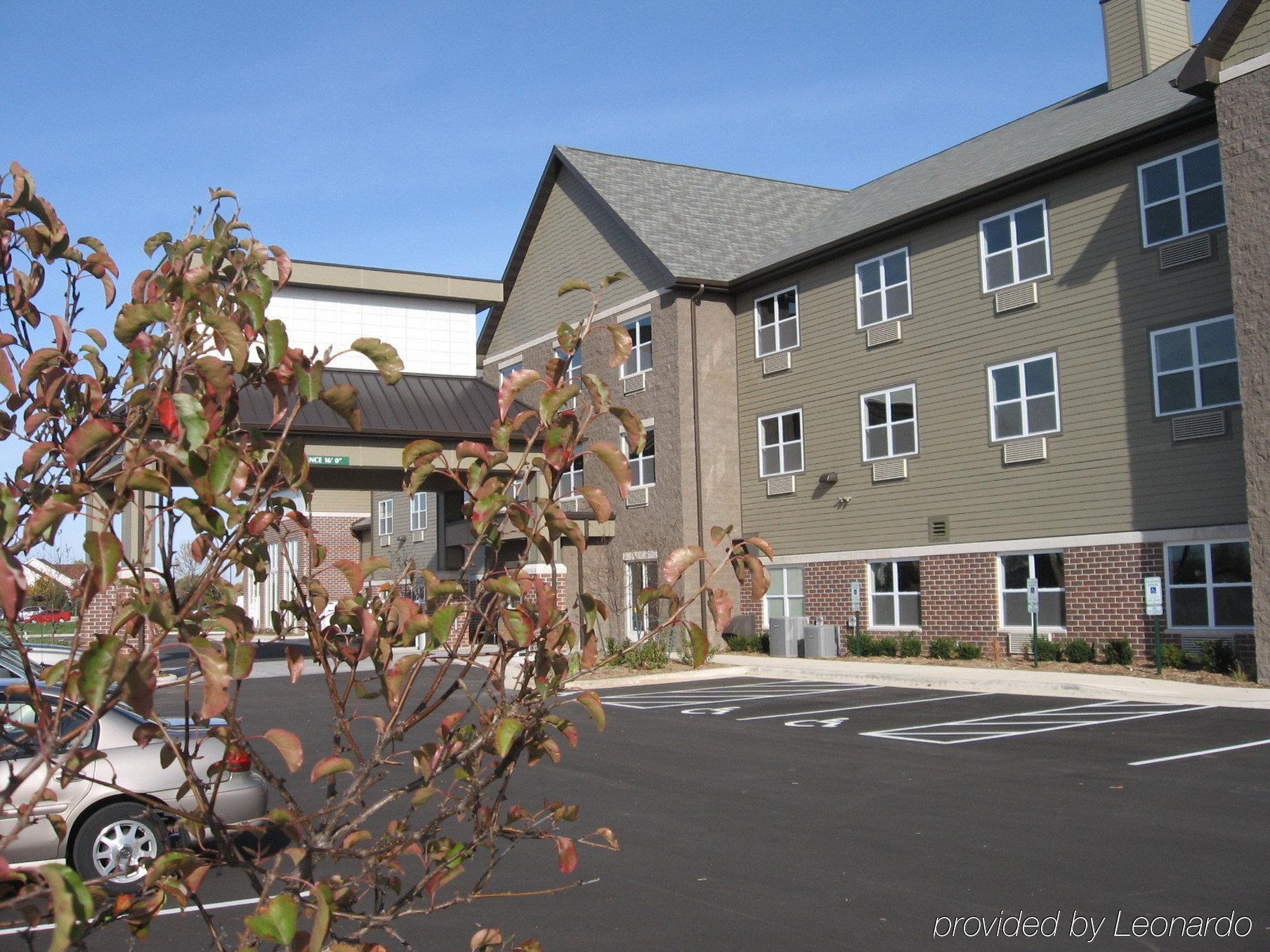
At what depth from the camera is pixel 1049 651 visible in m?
22.8

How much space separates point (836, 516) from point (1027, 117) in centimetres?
1119

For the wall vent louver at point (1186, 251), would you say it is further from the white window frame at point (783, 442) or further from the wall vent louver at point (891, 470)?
the white window frame at point (783, 442)

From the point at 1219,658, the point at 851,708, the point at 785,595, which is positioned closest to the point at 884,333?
the point at 785,595

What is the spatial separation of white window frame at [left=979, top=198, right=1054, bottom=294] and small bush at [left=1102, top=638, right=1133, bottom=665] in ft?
24.0

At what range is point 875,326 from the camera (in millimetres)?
27250

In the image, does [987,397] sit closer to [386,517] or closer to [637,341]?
[637,341]

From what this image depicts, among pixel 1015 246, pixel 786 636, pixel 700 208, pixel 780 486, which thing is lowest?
pixel 786 636

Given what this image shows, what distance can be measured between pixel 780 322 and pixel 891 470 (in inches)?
217

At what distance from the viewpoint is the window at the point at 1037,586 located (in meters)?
23.0

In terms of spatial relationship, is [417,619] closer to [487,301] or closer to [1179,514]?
[1179,514]

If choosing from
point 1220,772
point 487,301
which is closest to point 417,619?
point 1220,772

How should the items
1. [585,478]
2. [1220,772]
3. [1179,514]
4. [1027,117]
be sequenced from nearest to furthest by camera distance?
[1220,772] → [1179,514] → [1027,117] → [585,478]

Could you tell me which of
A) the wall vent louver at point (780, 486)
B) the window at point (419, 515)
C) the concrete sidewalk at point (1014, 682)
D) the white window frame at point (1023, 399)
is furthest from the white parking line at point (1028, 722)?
the window at point (419, 515)

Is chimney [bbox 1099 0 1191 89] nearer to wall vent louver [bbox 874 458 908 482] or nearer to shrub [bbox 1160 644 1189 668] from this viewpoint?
wall vent louver [bbox 874 458 908 482]
